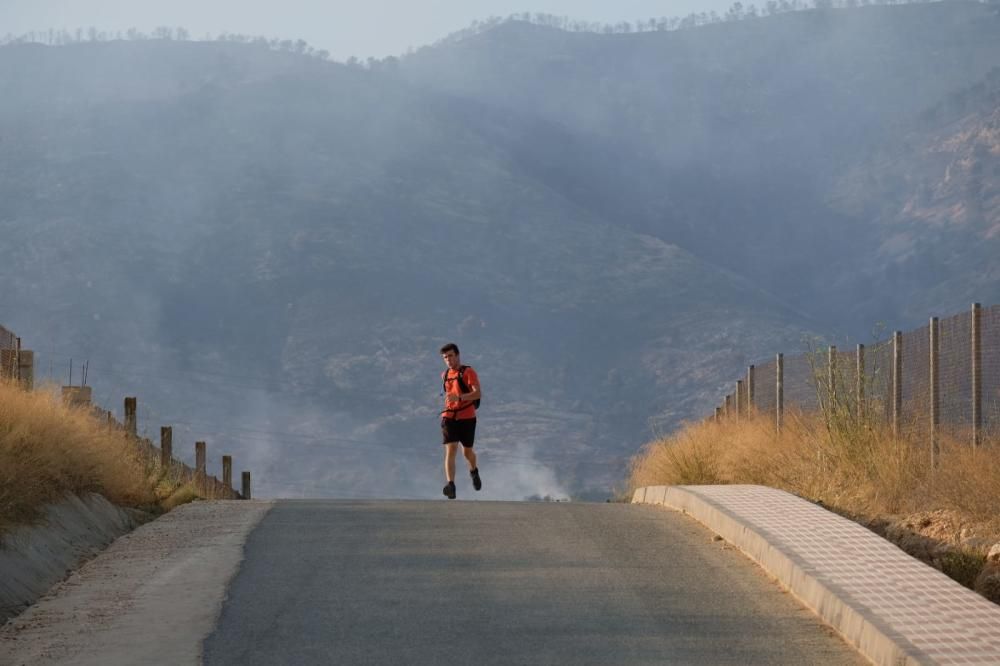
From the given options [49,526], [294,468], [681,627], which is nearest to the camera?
[681,627]

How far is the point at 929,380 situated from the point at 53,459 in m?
9.27

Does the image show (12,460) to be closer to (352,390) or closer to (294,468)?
(294,468)

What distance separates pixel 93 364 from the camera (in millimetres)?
196500

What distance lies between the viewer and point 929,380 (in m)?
17.8

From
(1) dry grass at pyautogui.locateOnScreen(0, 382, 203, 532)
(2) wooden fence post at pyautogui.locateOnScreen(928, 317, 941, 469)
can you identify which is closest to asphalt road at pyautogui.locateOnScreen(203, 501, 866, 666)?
(1) dry grass at pyautogui.locateOnScreen(0, 382, 203, 532)

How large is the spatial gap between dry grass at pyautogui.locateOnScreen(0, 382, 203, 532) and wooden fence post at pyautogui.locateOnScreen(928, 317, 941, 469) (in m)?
8.21

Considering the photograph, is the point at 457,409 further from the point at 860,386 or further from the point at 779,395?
the point at 860,386

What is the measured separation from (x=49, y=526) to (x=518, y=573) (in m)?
3.97

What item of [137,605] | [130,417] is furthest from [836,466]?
[137,605]

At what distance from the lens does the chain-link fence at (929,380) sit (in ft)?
54.5

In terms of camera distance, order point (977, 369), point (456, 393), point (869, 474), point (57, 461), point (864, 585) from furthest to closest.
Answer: point (456, 393)
point (869, 474)
point (977, 369)
point (57, 461)
point (864, 585)

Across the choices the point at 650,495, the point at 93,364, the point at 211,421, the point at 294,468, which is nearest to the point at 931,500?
the point at 650,495

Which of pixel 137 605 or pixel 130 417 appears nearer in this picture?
pixel 137 605

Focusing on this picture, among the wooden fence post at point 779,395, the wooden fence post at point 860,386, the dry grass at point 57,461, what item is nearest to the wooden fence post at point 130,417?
the dry grass at point 57,461
